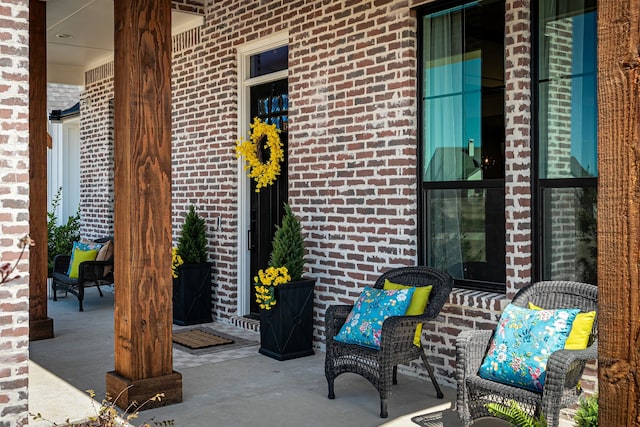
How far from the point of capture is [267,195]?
6.71 m

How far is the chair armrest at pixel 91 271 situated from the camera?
25.6 ft

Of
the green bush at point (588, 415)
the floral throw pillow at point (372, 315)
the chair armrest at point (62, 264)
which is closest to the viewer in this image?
the green bush at point (588, 415)

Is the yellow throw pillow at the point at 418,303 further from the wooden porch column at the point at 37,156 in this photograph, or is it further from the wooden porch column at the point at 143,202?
the wooden porch column at the point at 37,156

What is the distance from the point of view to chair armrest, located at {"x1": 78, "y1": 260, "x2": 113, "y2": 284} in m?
7.80

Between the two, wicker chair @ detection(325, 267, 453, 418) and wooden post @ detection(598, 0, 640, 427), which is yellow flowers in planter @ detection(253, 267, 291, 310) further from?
wooden post @ detection(598, 0, 640, 427)

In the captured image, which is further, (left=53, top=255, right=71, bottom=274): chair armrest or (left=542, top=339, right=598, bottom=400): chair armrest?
(left=53, top=255, right=71, bottom=274): chair armrest

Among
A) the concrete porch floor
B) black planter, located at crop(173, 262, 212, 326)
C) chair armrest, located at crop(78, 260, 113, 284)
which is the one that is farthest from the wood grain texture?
chair armrest, located at crop(78, 260, 113, 284)

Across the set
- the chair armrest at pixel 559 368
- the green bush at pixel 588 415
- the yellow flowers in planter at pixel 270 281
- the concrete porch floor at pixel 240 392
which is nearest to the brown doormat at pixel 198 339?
the concrete porch floor at pixel 240 392

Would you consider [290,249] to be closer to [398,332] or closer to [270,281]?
[270,281]

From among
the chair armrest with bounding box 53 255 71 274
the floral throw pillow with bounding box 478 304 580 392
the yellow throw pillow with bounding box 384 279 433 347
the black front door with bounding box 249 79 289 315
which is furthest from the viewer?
the chair armrest with bounding box 53 255 71 274

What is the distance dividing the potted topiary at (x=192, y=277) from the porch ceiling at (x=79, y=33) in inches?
88.9

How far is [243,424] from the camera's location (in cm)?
388

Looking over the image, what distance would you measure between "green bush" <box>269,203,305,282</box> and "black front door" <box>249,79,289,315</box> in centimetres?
88

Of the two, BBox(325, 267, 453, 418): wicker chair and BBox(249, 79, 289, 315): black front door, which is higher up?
BBox(249, 79, 289, 315): black front door
